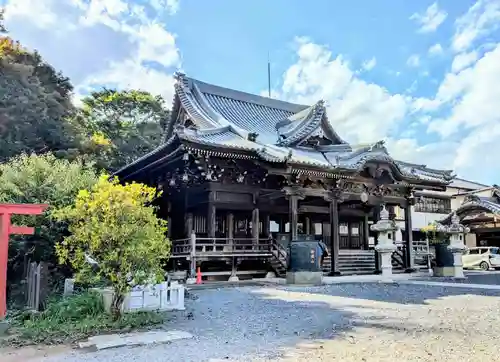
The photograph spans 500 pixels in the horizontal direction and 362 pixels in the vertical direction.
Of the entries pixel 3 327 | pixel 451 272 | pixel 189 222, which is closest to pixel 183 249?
pixel 189 222

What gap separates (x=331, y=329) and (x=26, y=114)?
65.0ft

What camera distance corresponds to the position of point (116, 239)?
23.0 feet

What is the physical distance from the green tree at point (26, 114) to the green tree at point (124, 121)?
630cm

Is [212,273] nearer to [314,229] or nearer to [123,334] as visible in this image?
[314,229]

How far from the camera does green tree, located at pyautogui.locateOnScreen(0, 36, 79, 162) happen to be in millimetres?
20406

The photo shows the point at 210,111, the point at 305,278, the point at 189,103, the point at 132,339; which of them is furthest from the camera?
the point at 189,103

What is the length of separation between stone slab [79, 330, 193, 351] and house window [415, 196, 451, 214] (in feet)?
99.2

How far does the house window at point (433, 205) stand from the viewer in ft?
110

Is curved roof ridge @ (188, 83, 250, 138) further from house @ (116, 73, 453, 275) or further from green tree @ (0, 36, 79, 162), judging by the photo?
green tree @ (0, 36, 79, 162)

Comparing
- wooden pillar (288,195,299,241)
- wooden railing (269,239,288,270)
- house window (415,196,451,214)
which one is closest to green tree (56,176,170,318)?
wooden pillar (288,195,299,241)

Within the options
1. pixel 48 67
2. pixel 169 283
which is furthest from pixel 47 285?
pixel 48 67

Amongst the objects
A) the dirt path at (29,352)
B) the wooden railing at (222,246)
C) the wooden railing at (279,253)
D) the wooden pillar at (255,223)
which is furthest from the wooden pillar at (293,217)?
the dirt path at (29,352)

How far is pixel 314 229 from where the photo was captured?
21109 mm

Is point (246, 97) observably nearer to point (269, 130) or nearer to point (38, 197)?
point (269, 130)
